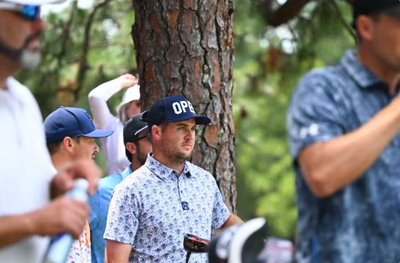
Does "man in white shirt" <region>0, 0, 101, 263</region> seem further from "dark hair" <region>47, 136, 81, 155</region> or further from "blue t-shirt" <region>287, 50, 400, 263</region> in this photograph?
"dark hair" <region>47, 136, 81, 155</region>

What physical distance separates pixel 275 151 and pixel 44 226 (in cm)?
1729

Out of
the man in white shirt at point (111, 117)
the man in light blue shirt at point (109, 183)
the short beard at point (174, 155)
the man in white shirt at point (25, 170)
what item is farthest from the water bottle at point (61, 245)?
the man in white shirt at point (111, 117)

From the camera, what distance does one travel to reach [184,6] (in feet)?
18.7

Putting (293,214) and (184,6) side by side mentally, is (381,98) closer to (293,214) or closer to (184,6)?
(184,6)

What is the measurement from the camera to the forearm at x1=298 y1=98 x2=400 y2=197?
8.17ft

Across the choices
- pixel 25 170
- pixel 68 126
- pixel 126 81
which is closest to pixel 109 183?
pixel 68 126

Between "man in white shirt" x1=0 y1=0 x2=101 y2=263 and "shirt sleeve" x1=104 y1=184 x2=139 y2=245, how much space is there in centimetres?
165

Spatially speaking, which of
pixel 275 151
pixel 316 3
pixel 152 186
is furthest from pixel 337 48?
pixel 275 151

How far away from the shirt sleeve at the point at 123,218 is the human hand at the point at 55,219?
1.94 meters

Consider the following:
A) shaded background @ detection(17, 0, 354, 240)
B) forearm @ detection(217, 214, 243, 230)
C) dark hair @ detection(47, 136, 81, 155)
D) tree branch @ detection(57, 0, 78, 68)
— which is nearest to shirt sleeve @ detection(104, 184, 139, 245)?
dark hair @ detection(47, 136, 81, 155)

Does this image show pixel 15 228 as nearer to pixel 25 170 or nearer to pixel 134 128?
pixel 25 170

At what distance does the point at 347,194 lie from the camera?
2.62 meters

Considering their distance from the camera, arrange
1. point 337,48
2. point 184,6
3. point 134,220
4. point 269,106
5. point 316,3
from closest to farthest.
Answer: point 134,220 → point 184,6 → point 316,3 → point 337,48 → point 269,106

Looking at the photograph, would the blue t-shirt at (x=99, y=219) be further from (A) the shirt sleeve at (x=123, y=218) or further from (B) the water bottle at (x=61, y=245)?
(B) the water bottle at (x=61, y=245)
